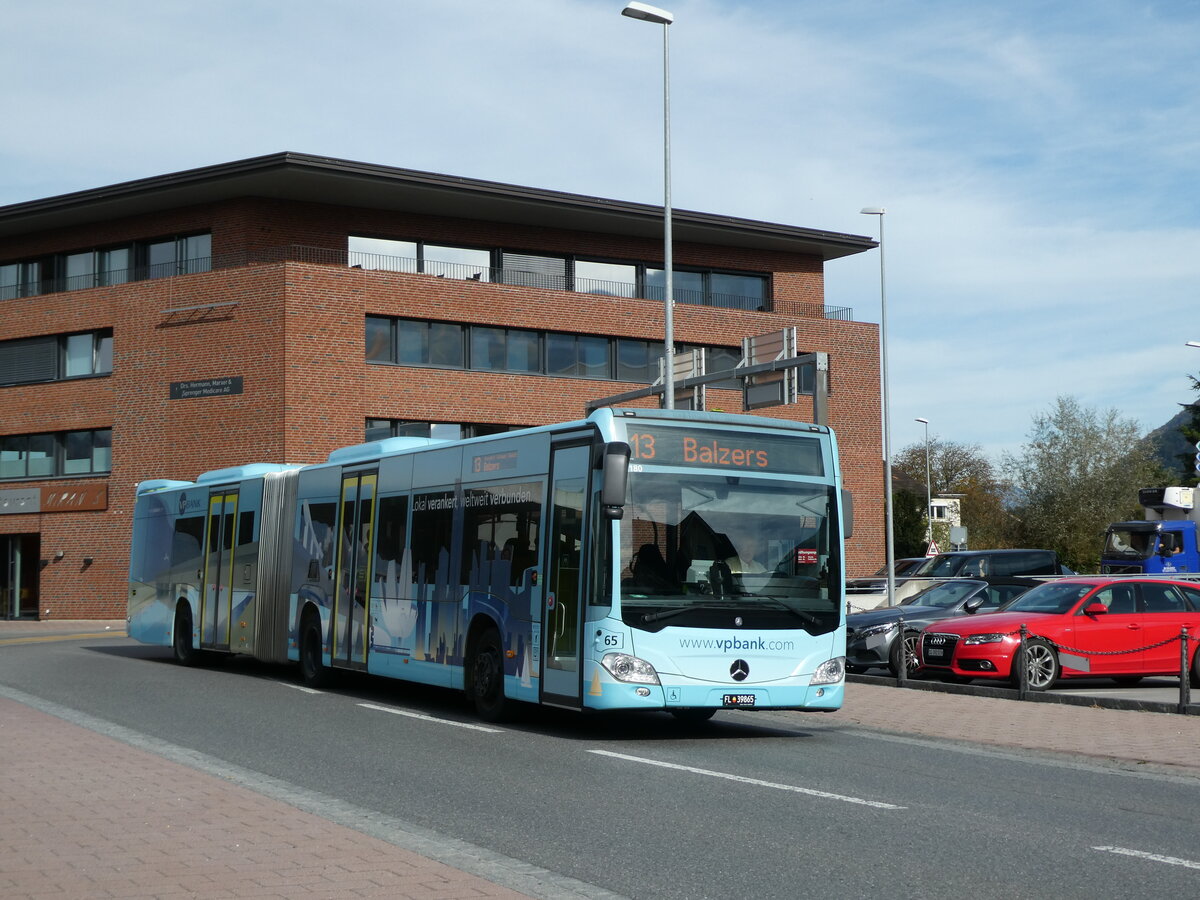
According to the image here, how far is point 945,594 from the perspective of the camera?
22.3m

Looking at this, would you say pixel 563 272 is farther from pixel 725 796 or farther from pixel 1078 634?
pixel 725 796

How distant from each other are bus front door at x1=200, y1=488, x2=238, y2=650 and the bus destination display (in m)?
11.0

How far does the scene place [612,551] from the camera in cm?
1202

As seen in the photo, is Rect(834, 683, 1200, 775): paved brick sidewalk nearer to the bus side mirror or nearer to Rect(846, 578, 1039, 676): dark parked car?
Rect(846, 578, 1039, 676): dark parked car

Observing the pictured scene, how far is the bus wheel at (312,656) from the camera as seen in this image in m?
18.7

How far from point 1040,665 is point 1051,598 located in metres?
1.44

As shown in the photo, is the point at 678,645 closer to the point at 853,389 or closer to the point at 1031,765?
the point at 1031,765

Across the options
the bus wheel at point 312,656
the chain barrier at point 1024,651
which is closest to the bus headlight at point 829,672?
the chain barrier at point 1024,651

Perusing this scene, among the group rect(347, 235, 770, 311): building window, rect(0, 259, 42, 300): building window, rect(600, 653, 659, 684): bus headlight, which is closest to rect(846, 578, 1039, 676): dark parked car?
rect(600, 653, 659, 684): bus headlight

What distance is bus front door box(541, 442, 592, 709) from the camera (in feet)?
40.4

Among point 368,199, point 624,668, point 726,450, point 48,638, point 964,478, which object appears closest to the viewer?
point 624,668

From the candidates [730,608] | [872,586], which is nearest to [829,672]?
[730,608]

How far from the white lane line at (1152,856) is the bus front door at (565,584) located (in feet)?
18.2

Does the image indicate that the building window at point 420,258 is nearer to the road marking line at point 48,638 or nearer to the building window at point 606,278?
the building window at point 606,278
